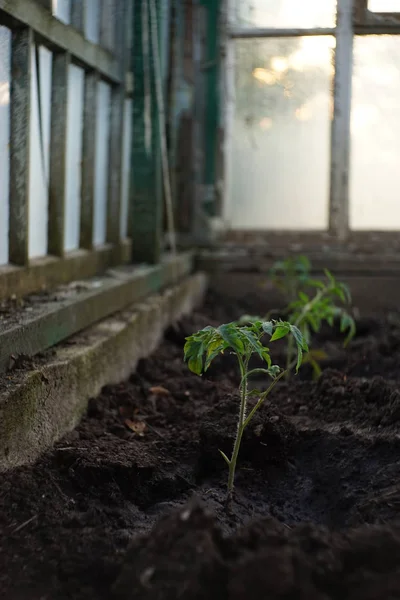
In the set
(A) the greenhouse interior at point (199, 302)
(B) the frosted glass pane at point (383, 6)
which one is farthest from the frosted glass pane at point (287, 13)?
(B) the frosted glass pane at point (383, 6)

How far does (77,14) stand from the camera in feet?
11.1

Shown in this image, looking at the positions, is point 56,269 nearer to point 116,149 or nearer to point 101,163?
point 101,163

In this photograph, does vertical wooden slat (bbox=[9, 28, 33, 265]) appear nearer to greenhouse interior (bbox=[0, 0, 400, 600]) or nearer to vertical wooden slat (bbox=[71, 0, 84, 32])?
greenhouse interior (bbox=[0, 0, 400, 600])

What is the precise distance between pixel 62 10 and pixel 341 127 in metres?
2.72

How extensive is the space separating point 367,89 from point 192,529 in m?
4.71

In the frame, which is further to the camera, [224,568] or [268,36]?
[268,36]

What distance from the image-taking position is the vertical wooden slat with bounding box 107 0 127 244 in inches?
161

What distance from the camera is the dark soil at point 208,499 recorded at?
1.22 m

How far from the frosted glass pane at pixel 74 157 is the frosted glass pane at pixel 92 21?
239 mm

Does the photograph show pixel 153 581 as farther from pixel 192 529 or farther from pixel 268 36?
pixel 268 36

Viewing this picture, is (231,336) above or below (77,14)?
below

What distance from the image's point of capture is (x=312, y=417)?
251 cm

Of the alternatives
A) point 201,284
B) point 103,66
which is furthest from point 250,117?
point 103,66

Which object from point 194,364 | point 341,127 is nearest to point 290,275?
point 341,127
